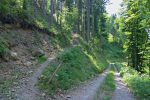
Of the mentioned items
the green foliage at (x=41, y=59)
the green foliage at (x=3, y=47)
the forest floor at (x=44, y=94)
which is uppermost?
the green foliage at (x=3, y=47)

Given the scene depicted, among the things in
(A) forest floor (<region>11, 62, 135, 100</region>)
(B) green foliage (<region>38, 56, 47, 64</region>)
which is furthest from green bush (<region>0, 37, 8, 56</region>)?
(B) green foliage (<region>38, 56, 47, 64</region>)

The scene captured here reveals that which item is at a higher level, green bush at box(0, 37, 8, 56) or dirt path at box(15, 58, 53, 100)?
green bush at box(0, 37, 8, 56)

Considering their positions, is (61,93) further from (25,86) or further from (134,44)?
(134,44)

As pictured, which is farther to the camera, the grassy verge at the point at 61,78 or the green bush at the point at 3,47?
the green bush at the point at 3,47

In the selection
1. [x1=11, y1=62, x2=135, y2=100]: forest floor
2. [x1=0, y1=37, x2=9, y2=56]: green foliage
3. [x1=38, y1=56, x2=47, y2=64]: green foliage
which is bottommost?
[x1=11, y1=62, x2=135, y2=100]: forest floor

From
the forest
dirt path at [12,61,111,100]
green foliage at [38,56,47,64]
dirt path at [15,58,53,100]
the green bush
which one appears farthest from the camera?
green foliage at [38,56,47,64]

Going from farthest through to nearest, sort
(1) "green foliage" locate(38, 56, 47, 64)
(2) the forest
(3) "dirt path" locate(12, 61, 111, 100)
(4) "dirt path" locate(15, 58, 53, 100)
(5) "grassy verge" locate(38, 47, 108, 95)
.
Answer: (1) "green foliage" locate(38, 56, 47, 64) < (5) "grassy verge" locate(38, 47, 108, 95) < (2) the forest < (3) "dirt path" locate(12, 61, 111, 100) < (4) "dirt path" locate(15, 58, 53, 100)

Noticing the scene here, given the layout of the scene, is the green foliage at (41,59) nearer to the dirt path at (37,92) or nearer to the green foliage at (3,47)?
the dirt path at (37,92)

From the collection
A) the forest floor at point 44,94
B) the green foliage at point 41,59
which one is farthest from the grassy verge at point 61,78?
the green foliage at point 41,59

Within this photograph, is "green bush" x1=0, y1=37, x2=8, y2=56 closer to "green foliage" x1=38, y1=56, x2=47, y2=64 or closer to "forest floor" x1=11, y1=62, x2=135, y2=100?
"forest floor" x1=11, y1=62, x2=135, y2=100

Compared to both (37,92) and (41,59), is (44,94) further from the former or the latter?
(41,59)

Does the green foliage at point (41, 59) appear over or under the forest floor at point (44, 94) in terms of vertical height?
over

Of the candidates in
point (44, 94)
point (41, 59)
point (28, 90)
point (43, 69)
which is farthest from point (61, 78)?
point (41, 59)

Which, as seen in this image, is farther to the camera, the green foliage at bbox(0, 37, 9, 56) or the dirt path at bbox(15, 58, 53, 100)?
the green foliage at bbox(0, 37, 9, 56)
